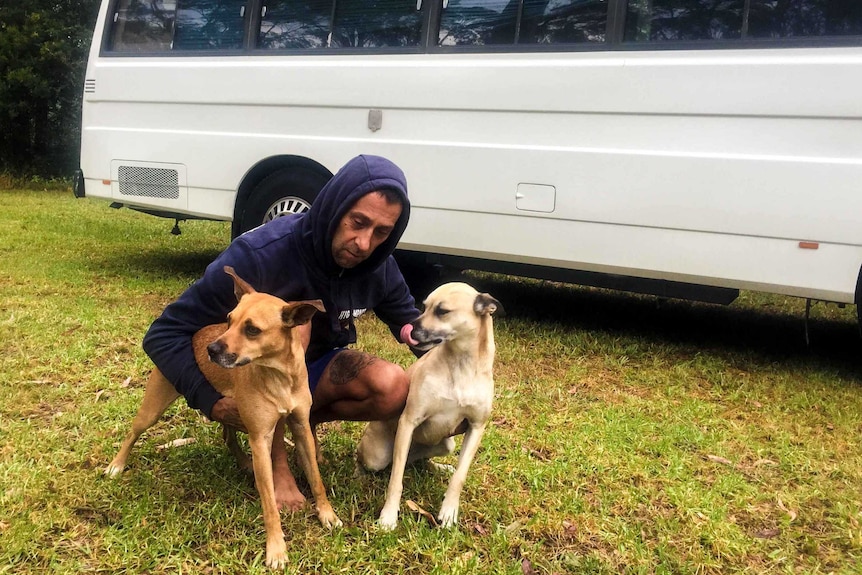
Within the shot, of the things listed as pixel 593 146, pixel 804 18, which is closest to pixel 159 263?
pixel 593 146

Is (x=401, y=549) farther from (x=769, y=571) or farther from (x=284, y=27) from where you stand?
(x=284, y=27)

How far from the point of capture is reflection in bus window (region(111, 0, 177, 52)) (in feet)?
19.9

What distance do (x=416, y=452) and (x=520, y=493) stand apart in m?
0.45

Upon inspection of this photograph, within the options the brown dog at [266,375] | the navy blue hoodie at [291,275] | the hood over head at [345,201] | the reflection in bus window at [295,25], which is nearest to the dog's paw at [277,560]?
the brown dog at [266,375]

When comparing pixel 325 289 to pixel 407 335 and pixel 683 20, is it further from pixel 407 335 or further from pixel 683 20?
pixel 683 20

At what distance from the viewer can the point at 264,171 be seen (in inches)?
221

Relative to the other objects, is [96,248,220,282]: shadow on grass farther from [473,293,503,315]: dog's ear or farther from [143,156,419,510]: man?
[473,293,503,315]: dog's ear

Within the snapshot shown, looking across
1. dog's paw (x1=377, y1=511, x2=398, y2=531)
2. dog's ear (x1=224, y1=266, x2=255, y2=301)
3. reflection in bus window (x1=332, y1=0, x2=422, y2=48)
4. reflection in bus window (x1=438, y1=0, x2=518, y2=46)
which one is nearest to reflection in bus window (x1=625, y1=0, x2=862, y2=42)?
reflection in bus window (x1=438, y1=0, x2=518, y2=46)

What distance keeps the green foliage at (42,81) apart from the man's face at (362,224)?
49.6 feet

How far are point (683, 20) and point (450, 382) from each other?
3122 mm

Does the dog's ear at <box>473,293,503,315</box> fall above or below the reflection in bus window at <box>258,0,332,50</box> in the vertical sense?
below

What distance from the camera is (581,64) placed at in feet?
14.9

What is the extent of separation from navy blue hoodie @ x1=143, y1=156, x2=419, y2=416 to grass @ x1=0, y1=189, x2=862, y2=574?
54cm

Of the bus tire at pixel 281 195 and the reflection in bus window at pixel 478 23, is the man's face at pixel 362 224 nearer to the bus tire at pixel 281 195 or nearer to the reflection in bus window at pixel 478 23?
the reflection in bus window at pixel 478 23
